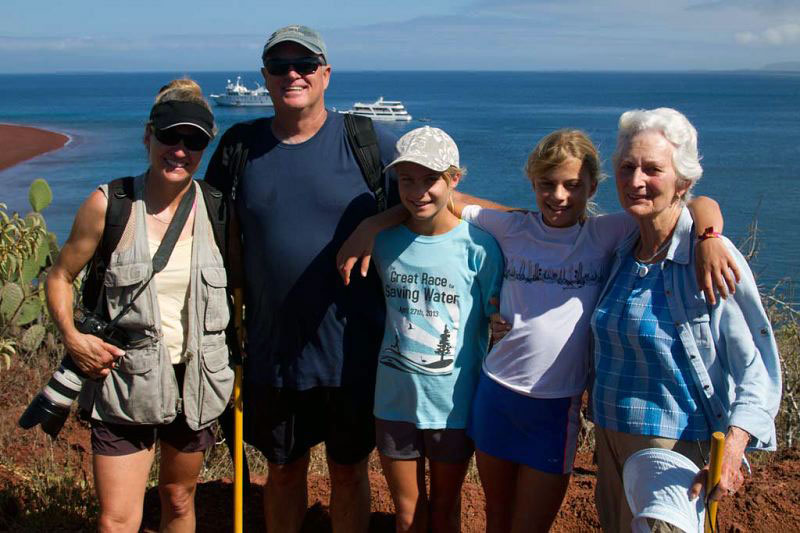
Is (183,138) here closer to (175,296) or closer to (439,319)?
(175,296)

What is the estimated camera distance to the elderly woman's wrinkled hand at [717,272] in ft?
9.07

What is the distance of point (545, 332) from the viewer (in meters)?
3.30

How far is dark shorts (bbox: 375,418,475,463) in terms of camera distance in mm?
3549

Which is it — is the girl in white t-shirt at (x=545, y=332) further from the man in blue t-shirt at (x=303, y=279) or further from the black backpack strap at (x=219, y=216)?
the black backpack strap at (x=219, y=216)

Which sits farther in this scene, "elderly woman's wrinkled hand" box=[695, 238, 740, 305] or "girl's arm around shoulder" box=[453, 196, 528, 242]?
"girl's arm around shoulder" box=[453, 196, 528, 242]

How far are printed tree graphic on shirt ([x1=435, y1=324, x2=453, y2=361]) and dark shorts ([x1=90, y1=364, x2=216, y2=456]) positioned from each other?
3.50 feet

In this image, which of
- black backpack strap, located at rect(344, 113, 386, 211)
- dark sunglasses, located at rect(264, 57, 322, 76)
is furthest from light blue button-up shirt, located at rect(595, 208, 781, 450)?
dark sunglasses, located at rect(264, 57, 322, 76)

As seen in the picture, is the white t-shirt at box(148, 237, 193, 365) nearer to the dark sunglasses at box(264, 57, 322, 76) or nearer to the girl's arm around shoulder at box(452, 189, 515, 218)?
the dark sunglasses at box(264, 57, 322, 76)

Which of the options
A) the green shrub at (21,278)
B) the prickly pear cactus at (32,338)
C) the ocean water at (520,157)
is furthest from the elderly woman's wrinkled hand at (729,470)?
the prickly pear cactus at (32,338)

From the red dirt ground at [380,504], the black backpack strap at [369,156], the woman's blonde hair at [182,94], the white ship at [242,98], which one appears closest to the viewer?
the woman's blonde hair at [182,94]

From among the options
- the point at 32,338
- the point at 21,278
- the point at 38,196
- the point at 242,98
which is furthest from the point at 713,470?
the point at 242,98

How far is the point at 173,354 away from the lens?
351 cm

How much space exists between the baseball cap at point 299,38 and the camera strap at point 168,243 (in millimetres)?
738

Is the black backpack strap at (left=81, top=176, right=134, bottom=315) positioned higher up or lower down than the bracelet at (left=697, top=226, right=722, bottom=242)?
lower down
